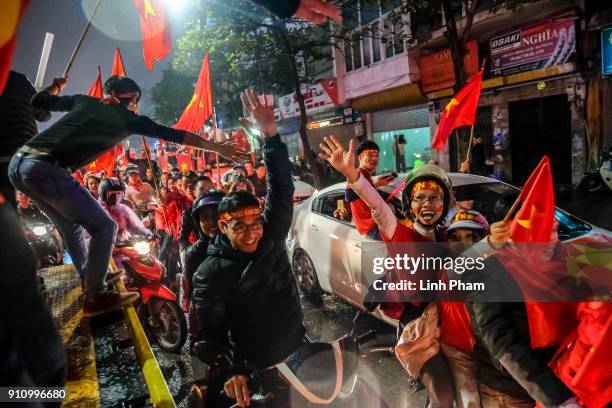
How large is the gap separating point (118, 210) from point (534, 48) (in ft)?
45.2

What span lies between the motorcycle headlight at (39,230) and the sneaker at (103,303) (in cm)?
491

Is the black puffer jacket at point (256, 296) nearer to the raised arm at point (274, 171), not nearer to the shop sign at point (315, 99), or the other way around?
the raised arm at point (274, 171)

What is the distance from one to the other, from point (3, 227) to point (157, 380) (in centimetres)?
99

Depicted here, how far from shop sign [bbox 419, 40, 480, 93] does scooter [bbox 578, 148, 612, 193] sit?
19.2ft

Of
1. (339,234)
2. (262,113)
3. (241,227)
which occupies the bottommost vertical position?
(339,234)

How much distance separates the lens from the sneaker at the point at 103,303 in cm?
242

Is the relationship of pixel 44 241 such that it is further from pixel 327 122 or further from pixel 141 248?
pixel 327 122

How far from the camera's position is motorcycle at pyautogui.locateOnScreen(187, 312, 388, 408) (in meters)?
2.03

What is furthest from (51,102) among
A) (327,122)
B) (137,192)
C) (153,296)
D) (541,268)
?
(327,122)

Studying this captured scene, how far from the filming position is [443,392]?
7.50ft

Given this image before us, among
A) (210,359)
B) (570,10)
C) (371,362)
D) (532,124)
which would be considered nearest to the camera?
(210,359)

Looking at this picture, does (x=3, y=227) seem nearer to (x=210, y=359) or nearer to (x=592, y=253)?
(x=210, y=359)

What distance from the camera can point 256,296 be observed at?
2.15 m

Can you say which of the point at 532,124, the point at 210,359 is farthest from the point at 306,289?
the point at 532,124
